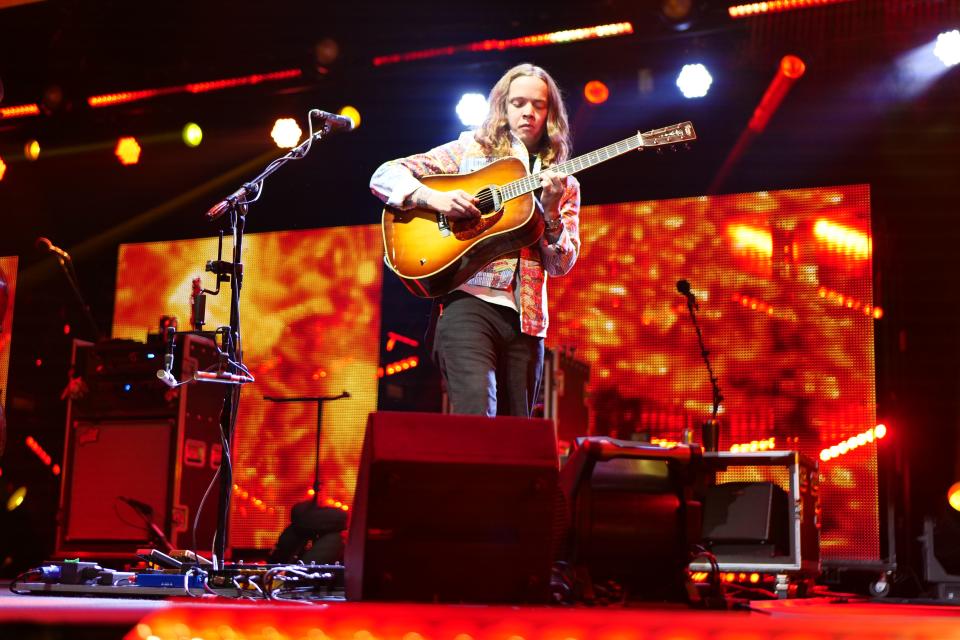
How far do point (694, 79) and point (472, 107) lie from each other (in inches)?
57.9

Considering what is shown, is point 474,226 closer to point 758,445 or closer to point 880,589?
point 880,589

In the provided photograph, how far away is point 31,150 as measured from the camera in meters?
7.85

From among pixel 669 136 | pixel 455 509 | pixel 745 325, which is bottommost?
pixel 455 509

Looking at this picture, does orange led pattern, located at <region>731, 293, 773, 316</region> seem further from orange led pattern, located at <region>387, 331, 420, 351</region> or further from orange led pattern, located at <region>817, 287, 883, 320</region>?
orange led pattern, located at <region>387, 331, 420, 351</region>

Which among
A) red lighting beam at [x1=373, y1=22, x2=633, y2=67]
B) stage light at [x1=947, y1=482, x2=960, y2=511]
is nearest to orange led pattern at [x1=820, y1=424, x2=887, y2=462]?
stage light at [x1=947, y1=482, x2=960, y2=511]

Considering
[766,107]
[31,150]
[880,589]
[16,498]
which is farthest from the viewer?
[31,150]

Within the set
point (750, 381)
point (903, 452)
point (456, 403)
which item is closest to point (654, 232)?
point (750, 381)

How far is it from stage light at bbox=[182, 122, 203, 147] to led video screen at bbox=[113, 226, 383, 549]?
0.84 meters

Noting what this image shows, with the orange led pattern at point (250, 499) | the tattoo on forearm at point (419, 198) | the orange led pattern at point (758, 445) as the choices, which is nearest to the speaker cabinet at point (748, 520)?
the orange led pattern at point (758, 445)

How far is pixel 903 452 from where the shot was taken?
233 inches

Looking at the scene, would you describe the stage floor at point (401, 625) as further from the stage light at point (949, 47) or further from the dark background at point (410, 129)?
the stage light at point (949, 47)

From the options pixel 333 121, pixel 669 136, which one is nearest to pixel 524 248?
pixel 669 136

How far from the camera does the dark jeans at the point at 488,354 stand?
290cm

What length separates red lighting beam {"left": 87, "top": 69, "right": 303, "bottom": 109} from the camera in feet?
22.7
